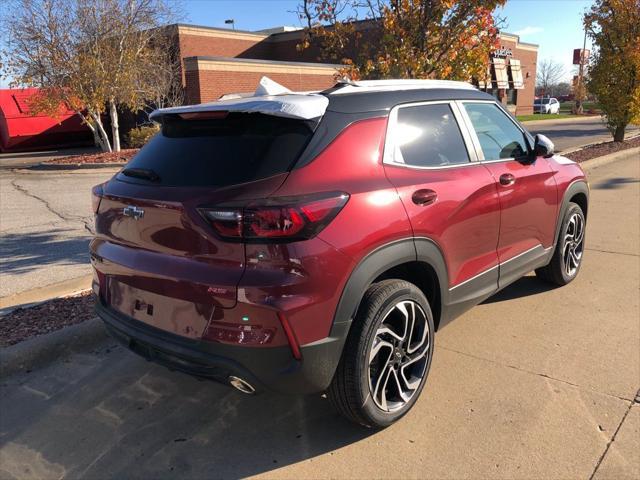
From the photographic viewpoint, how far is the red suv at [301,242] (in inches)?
92.5

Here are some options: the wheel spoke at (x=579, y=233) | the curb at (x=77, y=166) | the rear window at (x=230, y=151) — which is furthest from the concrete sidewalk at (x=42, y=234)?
the wheel spoke at (x=579, y=233)

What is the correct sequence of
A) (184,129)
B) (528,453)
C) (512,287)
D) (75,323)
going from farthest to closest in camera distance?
(512,287), (75,323), (184,129), (528,453)

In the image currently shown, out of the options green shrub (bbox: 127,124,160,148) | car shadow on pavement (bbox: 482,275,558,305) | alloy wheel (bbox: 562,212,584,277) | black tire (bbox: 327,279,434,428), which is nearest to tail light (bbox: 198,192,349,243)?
black tire (bbox: 327,279,434,428)

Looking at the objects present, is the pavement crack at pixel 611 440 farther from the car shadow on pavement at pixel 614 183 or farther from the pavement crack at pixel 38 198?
the car shadow on pavement at pixel 614 183

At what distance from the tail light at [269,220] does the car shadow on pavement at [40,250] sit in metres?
3.95

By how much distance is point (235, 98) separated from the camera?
10.4 feet

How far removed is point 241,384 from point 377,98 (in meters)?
1.67

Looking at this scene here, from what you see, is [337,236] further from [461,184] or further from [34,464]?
[34,464]

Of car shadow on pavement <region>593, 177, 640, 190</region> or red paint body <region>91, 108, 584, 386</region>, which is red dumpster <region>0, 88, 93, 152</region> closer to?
car shadow on pavement <region>593, 177, 640, 190</region>

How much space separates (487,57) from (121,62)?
40.7ft

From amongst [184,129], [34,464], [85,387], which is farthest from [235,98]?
[34,464]

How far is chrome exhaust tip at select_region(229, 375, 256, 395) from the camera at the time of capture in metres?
2.43

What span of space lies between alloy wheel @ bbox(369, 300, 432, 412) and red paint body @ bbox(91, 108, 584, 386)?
0.40 m

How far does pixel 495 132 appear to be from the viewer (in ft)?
13.0
